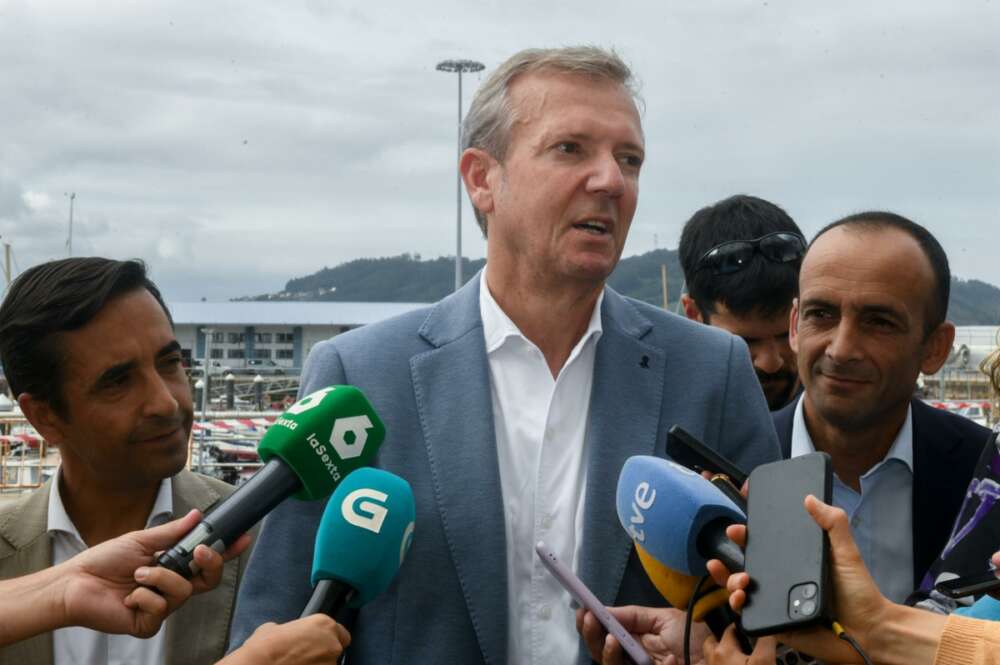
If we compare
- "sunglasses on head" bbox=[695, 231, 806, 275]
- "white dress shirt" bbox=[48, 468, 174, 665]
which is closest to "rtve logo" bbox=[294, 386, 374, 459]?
"white dress shirt" bbox=[48, 468, 174, 665]

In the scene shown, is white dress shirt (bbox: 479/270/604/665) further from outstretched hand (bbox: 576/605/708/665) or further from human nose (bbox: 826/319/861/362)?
human nose (bbox: 826/319/861/362)

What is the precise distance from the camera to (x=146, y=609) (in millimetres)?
2166

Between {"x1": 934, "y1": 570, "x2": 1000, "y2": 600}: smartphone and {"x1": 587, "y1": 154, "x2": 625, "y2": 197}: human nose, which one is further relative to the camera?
{"x1": 587, "y1": 154, "x2": 625, "y2": 197}: human nose

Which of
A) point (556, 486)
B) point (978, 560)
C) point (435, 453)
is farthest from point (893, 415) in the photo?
point (435, 453)

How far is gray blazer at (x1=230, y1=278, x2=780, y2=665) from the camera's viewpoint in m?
2.73

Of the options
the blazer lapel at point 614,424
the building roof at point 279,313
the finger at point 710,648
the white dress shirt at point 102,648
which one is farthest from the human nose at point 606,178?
the building roof at point 279,313

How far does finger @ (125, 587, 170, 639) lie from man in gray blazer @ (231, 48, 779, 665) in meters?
0.39

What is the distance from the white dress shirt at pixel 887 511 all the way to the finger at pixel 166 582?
2.05m

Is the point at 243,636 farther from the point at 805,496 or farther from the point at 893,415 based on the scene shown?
the point at 893,415

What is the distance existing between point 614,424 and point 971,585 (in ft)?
3.31

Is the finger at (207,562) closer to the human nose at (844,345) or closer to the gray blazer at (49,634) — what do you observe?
the gray blazer at (49,634)

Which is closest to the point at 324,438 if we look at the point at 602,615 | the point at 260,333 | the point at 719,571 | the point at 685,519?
the point at 602,615

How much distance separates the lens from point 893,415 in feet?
10.8

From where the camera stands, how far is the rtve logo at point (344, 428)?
96.6 inches
